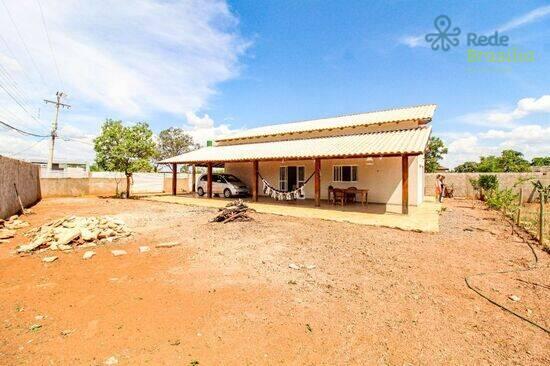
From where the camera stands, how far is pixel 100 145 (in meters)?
17.9

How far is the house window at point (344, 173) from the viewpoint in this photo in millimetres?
14945

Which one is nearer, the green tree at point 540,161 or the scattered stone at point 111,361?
the scattered stone at point 111,361

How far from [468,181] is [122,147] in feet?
71.8

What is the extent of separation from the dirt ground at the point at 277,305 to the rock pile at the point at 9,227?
1.16 m

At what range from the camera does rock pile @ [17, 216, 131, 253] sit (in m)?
6.63

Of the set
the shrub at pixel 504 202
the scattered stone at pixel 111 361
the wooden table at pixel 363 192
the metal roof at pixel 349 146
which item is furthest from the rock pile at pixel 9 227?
the shrub at pixel 504 202

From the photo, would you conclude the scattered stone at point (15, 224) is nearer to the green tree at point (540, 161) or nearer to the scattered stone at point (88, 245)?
the scattered stone at point (88, 245)

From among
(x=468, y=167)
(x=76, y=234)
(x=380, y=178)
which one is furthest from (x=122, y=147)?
(x=468, y=167)

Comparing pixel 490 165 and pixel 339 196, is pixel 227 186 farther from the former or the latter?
Result: pixel 490 165

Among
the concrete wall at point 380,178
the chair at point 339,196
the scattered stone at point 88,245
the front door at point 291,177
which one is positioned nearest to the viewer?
the scattered stone at point 88,245

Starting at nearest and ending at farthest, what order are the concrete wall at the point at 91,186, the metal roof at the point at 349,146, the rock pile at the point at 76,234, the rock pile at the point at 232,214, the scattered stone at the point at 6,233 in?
the rock pile at the point at 76,234 < the scattered stone at the point at 6,233 < the rock pile at the point at 232,214 < the metal roof at the point at 349,146 < the concrete wall at the point at 91,186

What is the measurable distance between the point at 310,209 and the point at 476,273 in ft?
25.3

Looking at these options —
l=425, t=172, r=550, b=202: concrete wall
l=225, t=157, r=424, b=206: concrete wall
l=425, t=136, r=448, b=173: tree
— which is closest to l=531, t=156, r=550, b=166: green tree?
l=425, t=136, r=448, b=173: tree

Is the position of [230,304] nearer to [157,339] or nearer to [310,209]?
[157,339]
